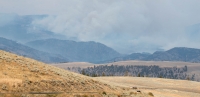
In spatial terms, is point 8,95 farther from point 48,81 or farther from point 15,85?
point 48,81

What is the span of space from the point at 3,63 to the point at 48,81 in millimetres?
8736

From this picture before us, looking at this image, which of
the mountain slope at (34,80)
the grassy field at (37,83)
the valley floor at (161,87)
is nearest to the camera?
the grassy field at (37,83)

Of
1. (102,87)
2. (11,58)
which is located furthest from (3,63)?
(102,87)

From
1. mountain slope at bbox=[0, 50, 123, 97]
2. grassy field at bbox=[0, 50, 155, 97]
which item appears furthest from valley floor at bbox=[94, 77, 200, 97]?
grassy field at bbox=[0, 50, 155, 97]

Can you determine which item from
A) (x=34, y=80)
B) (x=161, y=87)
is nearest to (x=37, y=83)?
(x=34, y=80)

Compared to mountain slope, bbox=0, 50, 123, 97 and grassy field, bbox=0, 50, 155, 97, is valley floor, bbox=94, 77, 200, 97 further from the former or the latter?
grassy field, bbox=0, 50, 155, 97

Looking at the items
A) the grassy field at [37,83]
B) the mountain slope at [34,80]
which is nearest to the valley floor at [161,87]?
the mountain slope at [34,80]

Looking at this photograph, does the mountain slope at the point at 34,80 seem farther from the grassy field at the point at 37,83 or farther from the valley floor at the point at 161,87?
the valley floor at the point at 161,87

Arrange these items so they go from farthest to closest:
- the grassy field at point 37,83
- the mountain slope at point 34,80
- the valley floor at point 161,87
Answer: the valley floor at point 161,87 < the mountain slope at point 34,80 < the grassy field at point 37,83

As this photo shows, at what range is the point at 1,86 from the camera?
140 ft

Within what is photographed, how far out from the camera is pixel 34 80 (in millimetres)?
47906

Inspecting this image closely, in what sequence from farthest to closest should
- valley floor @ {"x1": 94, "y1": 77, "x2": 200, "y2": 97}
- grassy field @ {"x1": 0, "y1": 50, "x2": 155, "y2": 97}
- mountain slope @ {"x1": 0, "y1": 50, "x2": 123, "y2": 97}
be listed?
valley floor @ {"x1": 94, "y1": 77, "x2": 200, "y2": 97}
mountain slope @ {"x1": 0, "y1": 50, "x2": 123, "y2": 97}
grassy field @ {"x1": 0, "y1": 50, "x2": 155, "y2": 97}

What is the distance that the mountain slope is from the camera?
44572mm

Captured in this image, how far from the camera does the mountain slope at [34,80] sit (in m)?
44.6
